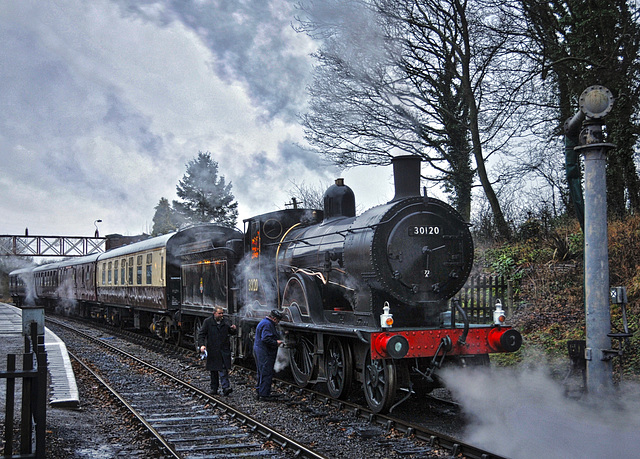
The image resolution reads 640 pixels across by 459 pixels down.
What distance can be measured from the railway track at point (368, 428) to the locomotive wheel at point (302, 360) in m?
0.21

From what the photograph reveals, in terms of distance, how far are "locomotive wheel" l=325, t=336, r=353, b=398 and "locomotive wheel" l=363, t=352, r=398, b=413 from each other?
1.76 feet

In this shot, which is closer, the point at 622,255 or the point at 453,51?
the point at 622,255

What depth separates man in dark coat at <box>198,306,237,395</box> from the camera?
945cm

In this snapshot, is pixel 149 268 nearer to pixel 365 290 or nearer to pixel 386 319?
pixel 365 290

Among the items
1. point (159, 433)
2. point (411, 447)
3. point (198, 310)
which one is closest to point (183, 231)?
point (198, 310)

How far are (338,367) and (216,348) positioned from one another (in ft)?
7.05

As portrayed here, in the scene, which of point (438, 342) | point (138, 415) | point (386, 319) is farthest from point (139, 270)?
point (438, 342)

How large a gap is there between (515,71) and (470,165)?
350cm

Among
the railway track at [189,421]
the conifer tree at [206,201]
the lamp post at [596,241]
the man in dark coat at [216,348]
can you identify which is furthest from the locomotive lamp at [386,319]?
the conifer tree at [206,201]

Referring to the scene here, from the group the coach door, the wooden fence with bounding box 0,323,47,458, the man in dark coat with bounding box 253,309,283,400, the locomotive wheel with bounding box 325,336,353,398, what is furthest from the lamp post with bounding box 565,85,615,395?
the coach door

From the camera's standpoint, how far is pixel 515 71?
15711 millimetres

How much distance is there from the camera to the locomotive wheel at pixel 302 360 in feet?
30.7

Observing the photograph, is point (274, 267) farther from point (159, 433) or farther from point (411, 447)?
point (411, 447)

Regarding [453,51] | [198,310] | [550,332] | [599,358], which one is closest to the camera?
[599,358]
